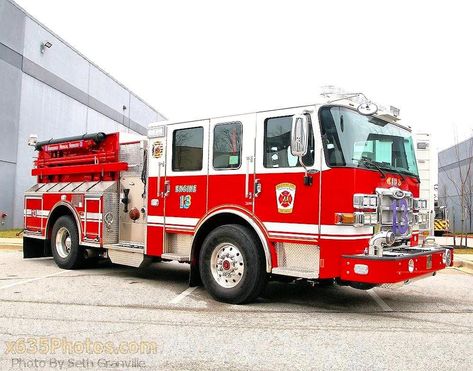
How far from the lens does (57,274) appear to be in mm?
9211

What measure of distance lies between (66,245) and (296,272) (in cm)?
563

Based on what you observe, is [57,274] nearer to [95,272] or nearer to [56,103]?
[95,272]

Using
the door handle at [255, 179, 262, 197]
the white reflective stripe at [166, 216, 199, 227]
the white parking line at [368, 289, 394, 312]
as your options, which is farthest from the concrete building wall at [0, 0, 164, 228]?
the white parking line at [368, 289, 394, 312]

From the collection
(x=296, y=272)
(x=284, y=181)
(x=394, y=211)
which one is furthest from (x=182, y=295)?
(x=394, y=211)

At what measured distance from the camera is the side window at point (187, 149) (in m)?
7.43

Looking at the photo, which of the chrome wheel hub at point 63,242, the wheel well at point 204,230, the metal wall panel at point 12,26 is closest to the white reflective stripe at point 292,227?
the wheel well at point 204,230

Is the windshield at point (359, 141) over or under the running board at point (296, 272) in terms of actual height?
over

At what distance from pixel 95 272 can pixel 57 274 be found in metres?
0.69

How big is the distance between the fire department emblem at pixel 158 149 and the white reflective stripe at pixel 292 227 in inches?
94.8

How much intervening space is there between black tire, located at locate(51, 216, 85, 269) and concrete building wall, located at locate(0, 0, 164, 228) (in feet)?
42.8

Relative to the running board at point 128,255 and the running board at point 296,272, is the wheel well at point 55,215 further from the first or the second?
the running board at point 296,272

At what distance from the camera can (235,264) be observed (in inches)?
262

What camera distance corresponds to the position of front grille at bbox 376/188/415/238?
623 cm

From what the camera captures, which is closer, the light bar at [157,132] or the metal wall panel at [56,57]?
the light bar at [157,132]
